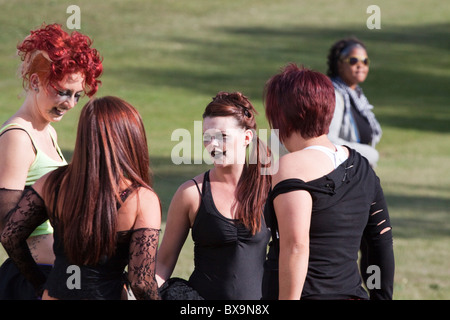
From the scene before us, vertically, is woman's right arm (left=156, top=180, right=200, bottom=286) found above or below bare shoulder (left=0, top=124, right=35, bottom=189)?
below

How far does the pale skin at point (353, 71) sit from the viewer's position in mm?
6617

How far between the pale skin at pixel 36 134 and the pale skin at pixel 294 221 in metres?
1.25

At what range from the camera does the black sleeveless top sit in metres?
3.82

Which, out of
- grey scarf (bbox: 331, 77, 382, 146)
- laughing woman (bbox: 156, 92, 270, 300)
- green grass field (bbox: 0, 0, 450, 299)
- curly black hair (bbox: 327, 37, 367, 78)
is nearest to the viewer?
laughing woman (bbox: 156, 92, 270, 300)

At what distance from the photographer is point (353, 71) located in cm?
662

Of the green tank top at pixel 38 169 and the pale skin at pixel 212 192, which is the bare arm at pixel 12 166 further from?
the pale skin at pixel 212 192

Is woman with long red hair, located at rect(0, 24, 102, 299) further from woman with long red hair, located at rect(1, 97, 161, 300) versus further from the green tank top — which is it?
woman with long red hair, located at rect(1, 97, 161, 300)

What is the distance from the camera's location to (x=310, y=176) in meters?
3.18

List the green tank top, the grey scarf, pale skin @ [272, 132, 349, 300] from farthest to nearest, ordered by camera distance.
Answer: the grey scarf, the green tank top, pale skin @ [272, 132, 349, 300]

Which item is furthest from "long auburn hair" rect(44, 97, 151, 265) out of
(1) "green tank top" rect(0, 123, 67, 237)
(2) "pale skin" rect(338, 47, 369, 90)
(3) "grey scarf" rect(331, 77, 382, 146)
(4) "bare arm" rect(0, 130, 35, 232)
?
(2) "pale skin" rect(338, 47, 369, 90)

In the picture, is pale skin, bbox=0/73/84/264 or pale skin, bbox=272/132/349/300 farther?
pale skin, bbox=0/73/84/264

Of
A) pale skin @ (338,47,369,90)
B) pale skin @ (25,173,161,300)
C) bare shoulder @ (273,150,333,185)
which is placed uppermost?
pale skin @ (338,47,369,90)

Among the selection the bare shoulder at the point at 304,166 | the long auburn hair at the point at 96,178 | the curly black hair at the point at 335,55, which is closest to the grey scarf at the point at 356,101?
the curly black hair at the point at 335,55

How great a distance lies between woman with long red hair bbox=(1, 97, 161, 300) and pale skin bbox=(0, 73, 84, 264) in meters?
0.41
